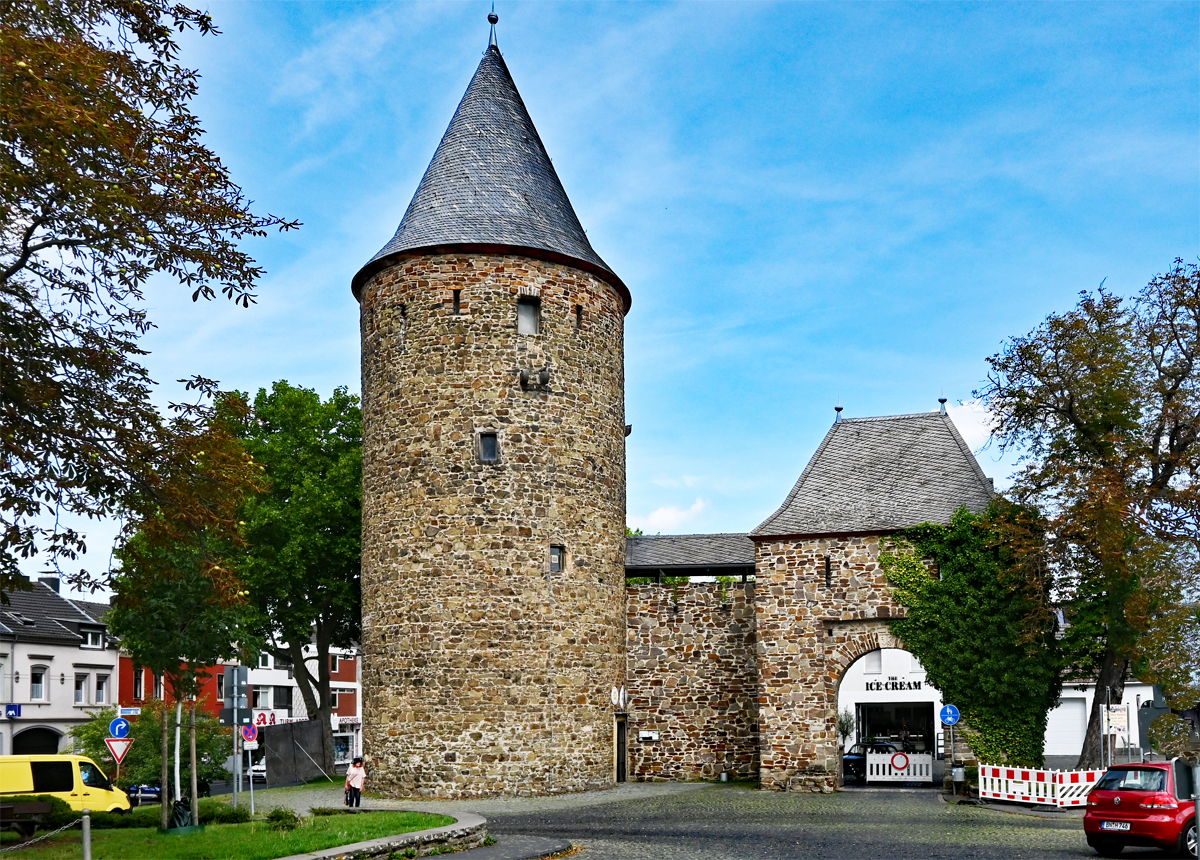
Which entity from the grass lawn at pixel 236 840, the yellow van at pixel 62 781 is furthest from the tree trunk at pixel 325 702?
the grass lawn at pixel 236 840

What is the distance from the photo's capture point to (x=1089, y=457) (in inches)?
967

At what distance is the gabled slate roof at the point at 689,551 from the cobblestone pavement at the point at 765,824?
19.4ft

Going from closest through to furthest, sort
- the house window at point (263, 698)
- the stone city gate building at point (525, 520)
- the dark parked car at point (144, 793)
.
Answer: the stone city gate building at point (525, 520) < the dark parked car at point (144, 793) < the house window at point (263, 698)

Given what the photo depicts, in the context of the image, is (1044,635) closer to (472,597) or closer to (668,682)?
(668,682)

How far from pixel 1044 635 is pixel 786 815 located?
24.7ft

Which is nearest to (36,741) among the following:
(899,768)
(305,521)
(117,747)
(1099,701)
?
(305,521)

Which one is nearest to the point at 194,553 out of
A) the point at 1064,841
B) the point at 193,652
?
the point at 193,652

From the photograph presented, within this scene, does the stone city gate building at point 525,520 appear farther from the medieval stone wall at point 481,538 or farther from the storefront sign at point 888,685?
the storefront sign at point 888,685

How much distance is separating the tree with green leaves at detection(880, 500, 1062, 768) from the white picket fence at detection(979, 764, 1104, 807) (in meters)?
1.65

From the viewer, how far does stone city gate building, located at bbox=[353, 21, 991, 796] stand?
25.1 metres

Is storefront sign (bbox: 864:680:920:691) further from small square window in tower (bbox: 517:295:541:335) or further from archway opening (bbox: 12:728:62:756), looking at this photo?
archway opening (bbox: 12:728:62:756)

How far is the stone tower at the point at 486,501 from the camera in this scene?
25.0 metres

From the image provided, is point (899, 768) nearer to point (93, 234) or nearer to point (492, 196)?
point (492, 196)

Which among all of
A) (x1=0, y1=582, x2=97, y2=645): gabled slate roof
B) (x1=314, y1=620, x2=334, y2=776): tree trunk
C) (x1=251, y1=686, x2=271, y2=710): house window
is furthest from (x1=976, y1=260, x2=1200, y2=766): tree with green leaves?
(x1=251, y1=686, x2=271, y2=710): house window
